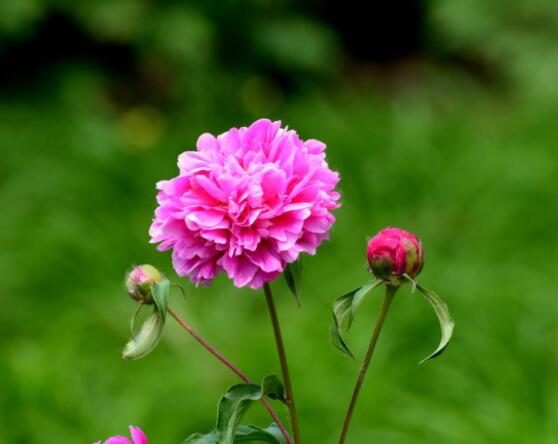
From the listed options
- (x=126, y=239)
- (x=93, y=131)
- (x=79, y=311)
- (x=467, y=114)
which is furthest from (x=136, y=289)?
(x=467, y=114)

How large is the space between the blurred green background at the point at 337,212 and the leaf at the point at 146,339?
3.30ft

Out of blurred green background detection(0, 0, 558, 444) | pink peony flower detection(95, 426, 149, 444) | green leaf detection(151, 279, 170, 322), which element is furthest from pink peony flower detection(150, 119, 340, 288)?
blurred green background detection(0, 0, 558, 444)

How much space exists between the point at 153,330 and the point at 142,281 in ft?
0.17

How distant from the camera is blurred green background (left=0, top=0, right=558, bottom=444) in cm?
202

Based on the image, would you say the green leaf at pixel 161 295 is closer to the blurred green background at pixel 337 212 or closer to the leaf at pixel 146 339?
the leaf at pixel 146 339

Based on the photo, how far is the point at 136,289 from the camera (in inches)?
33.5

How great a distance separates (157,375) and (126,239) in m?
0.58

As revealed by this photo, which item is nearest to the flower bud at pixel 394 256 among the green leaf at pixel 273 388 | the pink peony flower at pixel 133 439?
the green leaf at pixel 273 388

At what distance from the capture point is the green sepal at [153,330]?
81cm

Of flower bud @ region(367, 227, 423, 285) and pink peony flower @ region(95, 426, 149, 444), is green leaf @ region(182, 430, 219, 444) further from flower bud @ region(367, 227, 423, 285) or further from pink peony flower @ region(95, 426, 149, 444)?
flower bud @ region(367, 227, 423, 285)

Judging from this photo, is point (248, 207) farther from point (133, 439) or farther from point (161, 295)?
point (133, 439)

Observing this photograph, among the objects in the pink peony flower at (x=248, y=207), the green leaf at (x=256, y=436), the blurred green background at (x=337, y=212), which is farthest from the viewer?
the blurred green background at (x=337, y=212)

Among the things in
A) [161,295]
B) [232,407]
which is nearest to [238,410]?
[232,407]

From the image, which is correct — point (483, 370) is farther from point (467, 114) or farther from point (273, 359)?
point (467, 114)
